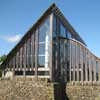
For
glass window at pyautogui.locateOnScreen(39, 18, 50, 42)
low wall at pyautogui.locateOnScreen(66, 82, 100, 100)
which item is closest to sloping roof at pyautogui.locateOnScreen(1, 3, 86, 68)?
glass window at pyautogui.locateOnScreen(39, 18, 50, 42)

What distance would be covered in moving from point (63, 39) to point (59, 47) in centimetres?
66

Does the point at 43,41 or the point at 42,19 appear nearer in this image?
the point at 43,41

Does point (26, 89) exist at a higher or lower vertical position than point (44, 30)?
lower

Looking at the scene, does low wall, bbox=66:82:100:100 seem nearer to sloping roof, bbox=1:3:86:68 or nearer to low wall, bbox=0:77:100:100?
low wall, bbox=0:77:100:100

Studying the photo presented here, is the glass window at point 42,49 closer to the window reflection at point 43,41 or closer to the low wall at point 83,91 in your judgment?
the window reflection at point 43,41

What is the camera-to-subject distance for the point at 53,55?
13.0 m

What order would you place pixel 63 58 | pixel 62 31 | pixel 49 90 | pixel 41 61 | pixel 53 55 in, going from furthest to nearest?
pixel 62 31
pixel 63 58
pixel 41 61
pixel 53 55
pixel 49 90

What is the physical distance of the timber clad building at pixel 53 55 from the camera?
494 inches

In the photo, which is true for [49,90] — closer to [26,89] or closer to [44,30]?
[26,89]

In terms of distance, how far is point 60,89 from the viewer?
12.6 metres

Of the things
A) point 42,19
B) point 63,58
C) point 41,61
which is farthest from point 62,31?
point 41,61

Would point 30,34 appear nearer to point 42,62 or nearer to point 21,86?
point 42,62

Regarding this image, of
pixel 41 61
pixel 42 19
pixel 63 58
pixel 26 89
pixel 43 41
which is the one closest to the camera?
pixel 26 89

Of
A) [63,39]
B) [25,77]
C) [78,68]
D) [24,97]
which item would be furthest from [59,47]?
[24,97]
